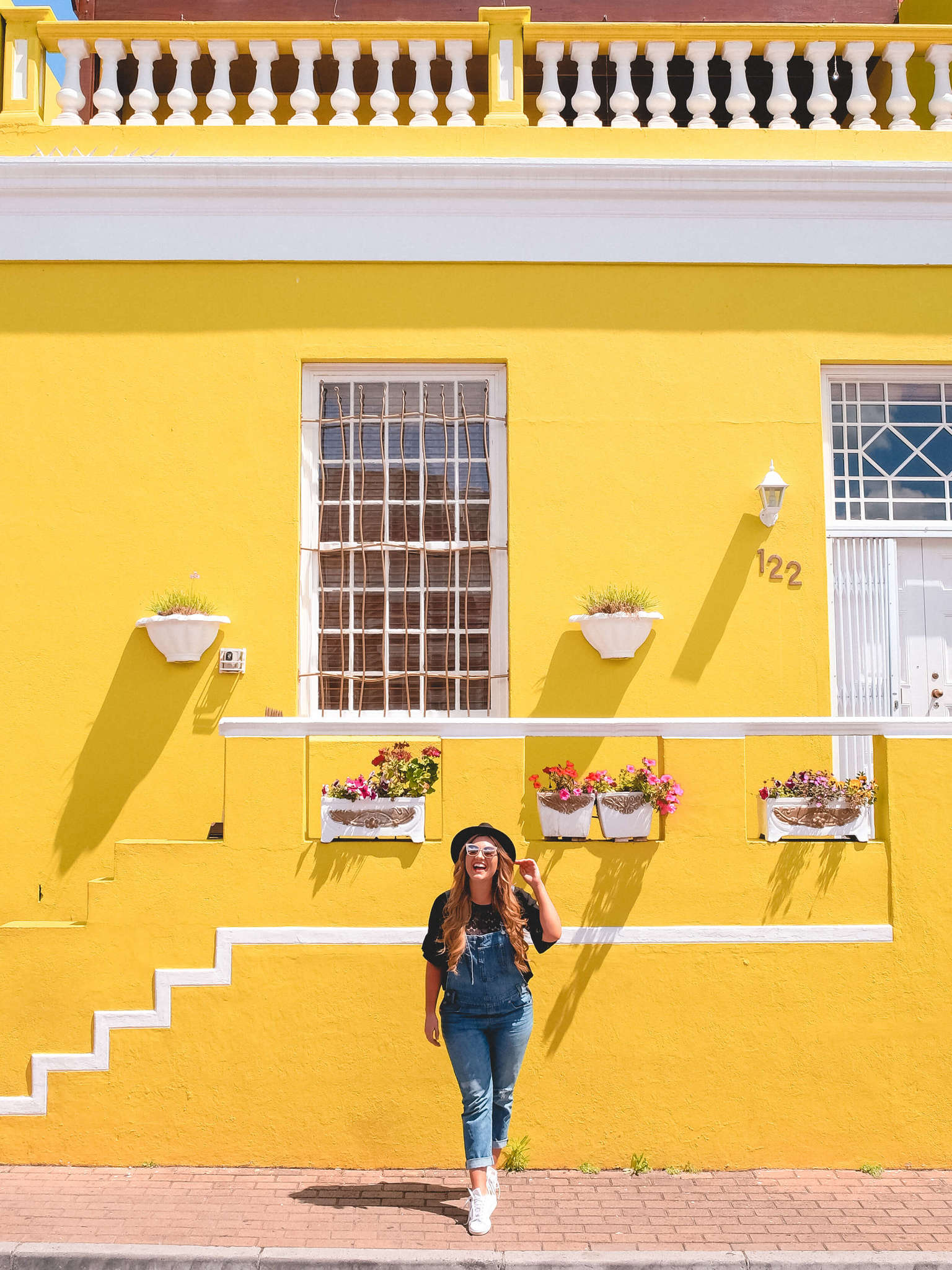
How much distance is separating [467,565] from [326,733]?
1.70 m

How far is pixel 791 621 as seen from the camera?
6.62 metres

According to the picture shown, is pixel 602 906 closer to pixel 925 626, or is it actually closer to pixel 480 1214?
pixel 480 1214

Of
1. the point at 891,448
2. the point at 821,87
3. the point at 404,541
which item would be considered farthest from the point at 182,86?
the point at 891,448

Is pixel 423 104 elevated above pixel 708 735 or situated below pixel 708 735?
above

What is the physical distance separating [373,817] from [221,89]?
460cm

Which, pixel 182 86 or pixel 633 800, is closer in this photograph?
pixel 633 800

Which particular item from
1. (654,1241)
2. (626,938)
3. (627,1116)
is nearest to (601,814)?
(626,938)

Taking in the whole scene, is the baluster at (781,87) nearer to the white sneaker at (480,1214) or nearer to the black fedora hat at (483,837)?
the black fedora hat at (483,837)

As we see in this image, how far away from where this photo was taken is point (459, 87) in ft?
22.4

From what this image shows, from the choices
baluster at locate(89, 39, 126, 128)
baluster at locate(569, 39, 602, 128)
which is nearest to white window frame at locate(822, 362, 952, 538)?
baluster at locate(569, 39, 602, 128)

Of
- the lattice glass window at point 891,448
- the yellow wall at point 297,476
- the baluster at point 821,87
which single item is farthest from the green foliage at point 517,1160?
the baluster at point 821,87

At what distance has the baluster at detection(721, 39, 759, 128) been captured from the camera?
684cm

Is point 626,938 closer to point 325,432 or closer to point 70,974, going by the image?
point 70,974

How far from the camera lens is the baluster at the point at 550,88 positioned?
6.82 metres
